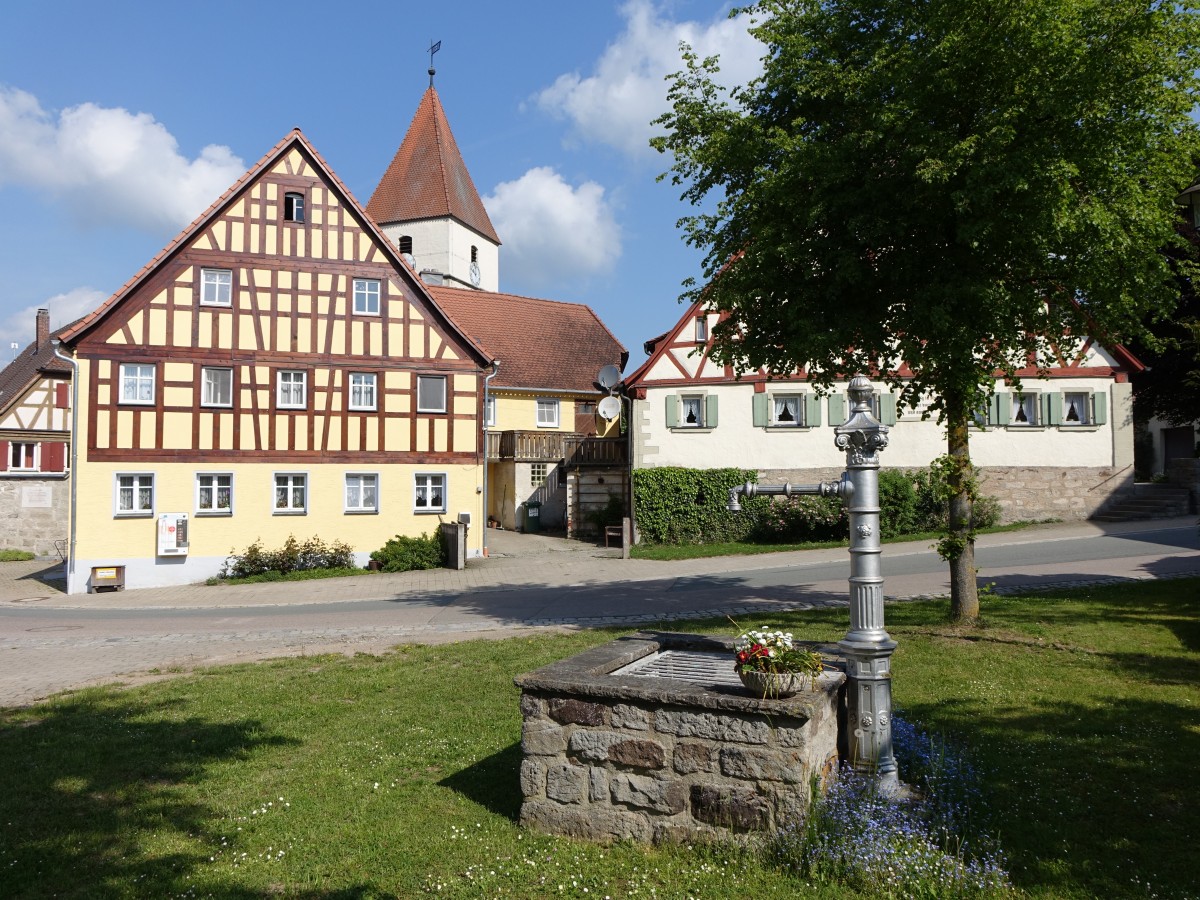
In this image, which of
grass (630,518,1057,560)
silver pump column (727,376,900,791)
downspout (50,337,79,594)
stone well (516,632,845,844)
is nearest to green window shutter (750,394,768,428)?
grass (630,518,1057,560)

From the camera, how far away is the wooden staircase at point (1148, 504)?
26109mm

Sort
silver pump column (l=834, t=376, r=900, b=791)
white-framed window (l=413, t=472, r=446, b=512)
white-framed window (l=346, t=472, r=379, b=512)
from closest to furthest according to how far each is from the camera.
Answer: silver pump column (l=834, t=376, r=900, b=791) → white-framed window (l=346, t=472, r=379, b=512) → white-framed window (l=413, t=472, r=446, b=512)

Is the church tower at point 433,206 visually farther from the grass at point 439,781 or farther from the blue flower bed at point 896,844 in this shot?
the blue flower bed at point 896,844

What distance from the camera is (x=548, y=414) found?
37500mm

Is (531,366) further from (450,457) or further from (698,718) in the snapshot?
(698,718)

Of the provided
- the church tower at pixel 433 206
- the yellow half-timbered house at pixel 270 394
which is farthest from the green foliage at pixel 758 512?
the church tower at pixel 433 206

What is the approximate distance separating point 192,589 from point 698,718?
20697mm

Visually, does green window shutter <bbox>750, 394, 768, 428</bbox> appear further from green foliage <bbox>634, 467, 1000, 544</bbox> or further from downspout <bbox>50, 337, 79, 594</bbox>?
downspout <bbox>50, 337, 79, 594</bbox>

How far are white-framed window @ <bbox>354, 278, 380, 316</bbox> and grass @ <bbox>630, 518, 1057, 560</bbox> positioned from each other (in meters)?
10.3

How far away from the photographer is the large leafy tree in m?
9.48

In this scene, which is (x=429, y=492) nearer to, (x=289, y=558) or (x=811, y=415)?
(x=289, y=558)

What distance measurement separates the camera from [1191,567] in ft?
55.9

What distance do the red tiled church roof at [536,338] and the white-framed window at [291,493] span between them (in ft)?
41.6

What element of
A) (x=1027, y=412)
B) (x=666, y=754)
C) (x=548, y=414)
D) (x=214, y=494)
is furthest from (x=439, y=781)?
(x=548, y=414)
